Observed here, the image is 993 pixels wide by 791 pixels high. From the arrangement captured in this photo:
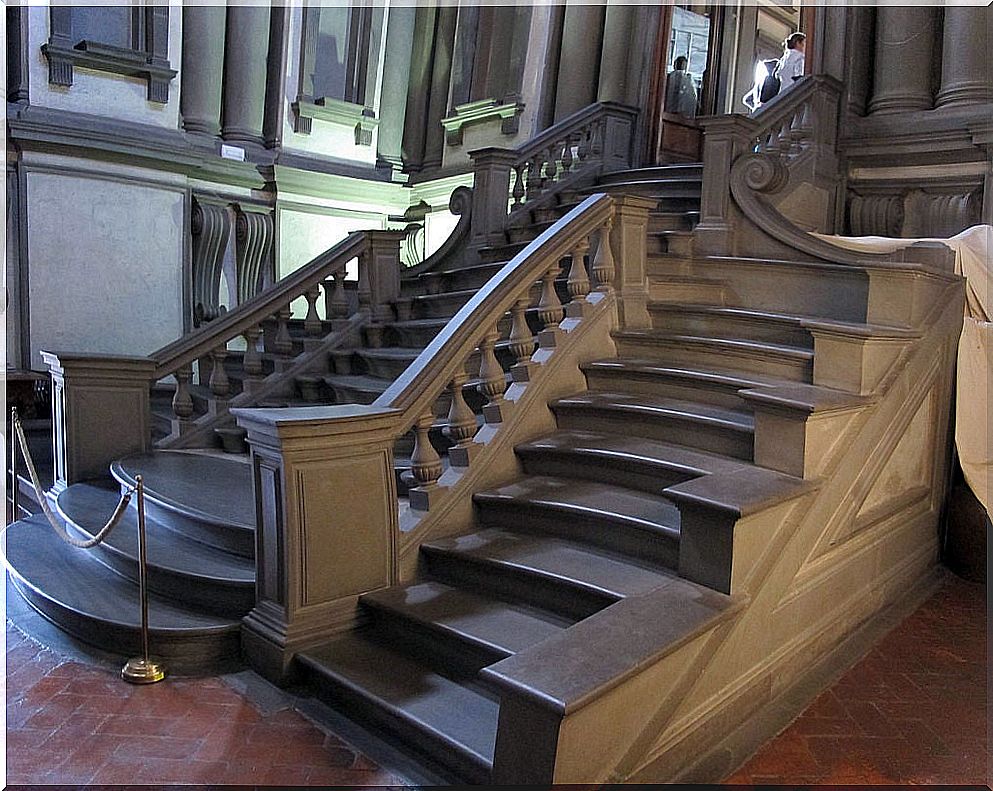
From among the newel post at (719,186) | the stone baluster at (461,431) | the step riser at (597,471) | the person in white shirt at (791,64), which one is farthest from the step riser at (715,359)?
the person in white shirt at (791,64)

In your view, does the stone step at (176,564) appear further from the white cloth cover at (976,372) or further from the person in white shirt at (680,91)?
the person in white shirt at (680,91)

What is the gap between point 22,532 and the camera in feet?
16.7

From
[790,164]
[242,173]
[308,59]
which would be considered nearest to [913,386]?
[790,164]

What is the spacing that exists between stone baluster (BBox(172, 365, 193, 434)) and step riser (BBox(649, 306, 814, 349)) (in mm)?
3202

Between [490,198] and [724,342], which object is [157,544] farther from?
[490,198]

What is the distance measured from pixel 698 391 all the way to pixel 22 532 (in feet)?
12.9

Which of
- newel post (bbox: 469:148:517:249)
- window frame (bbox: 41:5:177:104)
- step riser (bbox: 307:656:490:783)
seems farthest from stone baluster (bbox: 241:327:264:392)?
step riser (bbox: 307:656:490:783)

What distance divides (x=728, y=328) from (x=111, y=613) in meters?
3.63

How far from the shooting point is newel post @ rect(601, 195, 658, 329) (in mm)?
5234

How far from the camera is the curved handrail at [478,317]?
12.7 feet

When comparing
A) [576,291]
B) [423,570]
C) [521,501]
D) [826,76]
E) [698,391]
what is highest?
[826,76]

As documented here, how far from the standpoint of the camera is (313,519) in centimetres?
347

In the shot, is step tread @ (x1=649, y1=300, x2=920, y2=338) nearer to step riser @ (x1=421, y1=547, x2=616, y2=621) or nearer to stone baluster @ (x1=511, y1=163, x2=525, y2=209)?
step riser @ (x1=421, y1=547, x2=616, y2=621)

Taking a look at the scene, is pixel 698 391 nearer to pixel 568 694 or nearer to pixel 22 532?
pixel 568 694
